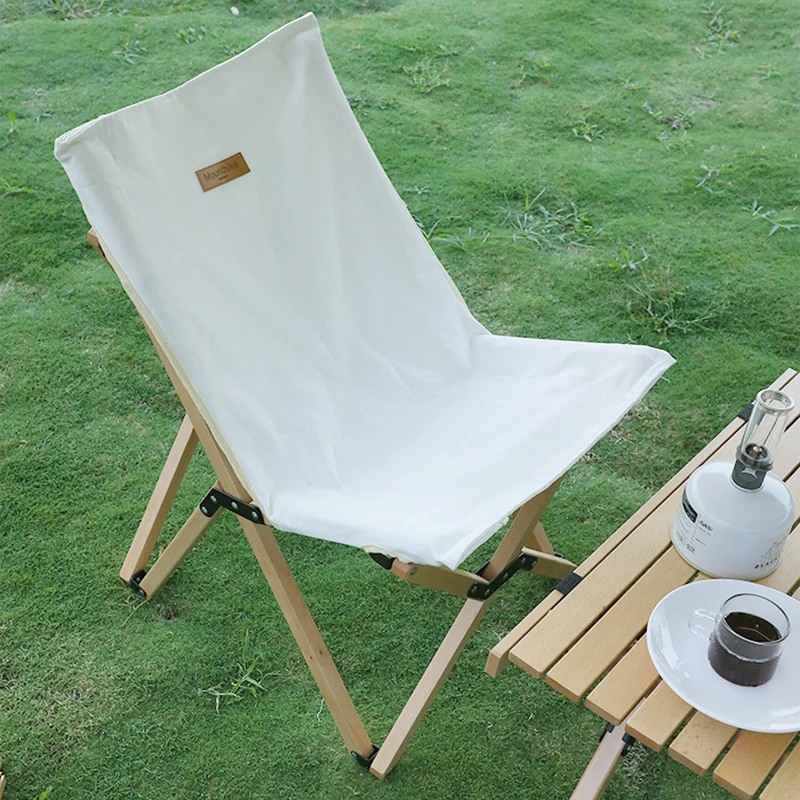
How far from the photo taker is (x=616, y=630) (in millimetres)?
1344

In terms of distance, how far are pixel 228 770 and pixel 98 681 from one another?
0.34m

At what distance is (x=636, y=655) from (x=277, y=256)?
3.24 feet

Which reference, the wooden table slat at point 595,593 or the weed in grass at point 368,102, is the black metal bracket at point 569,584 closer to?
the wooden table slat at point 595,593

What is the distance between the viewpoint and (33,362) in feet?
8.61

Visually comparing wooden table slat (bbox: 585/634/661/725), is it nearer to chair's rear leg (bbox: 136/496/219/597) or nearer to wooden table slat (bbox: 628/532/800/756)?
wooden table slat (bbox: 628/532/800/756)

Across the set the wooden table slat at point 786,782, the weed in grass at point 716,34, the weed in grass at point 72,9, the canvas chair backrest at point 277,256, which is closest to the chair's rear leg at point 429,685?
the canvas chair backrest at point 277,256

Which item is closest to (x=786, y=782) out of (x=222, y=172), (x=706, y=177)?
(x=222, y=172)

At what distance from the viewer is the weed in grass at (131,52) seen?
3881 millimetres

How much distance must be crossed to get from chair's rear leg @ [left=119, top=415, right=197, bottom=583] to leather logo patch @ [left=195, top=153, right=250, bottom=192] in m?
0.46

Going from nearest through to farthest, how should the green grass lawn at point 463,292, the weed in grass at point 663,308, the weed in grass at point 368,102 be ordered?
1. the green grass lawn at point 463,292
2. the weed in grass at point 663,308
3. the weed in grass at point 368,102

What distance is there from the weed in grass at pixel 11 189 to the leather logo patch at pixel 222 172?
5.67 ft

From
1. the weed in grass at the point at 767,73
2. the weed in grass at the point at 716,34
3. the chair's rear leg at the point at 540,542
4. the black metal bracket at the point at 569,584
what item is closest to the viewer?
the black metal bracket at the point at 569,584

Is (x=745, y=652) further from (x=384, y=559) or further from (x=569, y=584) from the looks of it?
(x=384, y=559)

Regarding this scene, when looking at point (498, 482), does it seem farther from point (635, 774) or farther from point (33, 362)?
point (33, 362)
